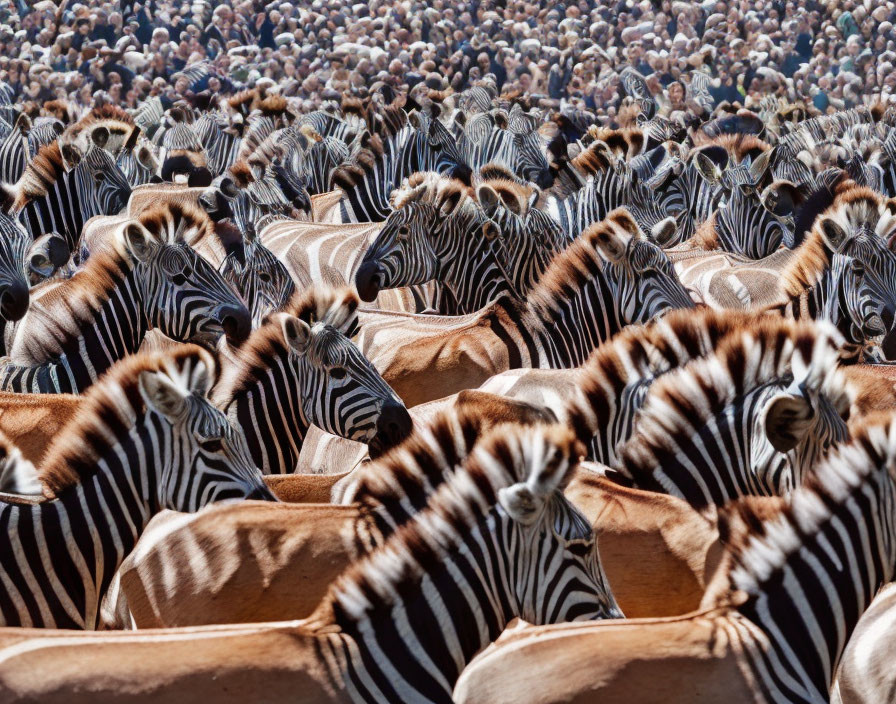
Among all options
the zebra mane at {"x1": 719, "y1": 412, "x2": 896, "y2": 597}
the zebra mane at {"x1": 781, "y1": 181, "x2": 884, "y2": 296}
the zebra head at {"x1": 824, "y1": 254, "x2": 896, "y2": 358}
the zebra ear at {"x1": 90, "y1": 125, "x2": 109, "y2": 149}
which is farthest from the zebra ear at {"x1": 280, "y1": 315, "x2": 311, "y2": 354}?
the zebra ear at {"x1": 90, "y1": 125, "x2": 109, "y2": 149}

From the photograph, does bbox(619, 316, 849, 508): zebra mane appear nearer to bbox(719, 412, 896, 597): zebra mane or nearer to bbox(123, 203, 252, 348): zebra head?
bbox(719, 412, 896, 597): zebra mane

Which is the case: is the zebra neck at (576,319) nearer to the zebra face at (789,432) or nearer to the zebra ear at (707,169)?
the zebra face at (789,432)

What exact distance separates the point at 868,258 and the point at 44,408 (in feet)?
15.7

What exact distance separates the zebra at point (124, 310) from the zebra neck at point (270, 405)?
3.73 ft

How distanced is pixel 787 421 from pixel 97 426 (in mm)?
2463

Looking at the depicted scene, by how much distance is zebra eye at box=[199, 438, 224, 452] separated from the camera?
4.92m

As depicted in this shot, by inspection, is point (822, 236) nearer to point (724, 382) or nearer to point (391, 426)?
point (391, 426)

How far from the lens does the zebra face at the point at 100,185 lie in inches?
508

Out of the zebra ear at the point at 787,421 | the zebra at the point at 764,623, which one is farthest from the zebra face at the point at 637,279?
the zebra at the point at 764,623

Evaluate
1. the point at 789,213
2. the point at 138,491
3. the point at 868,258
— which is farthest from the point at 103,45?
the point at 138,491

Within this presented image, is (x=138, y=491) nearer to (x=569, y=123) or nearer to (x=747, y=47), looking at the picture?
(x=569, y=123)

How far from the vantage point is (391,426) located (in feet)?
20.4

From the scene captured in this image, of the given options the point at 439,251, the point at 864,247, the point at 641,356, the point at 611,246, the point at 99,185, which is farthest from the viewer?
the point at 99,185

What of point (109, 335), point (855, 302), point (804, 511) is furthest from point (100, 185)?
point (804, 511)
